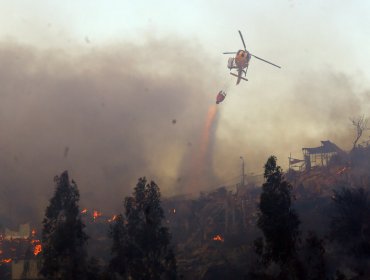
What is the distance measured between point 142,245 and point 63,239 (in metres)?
6.91

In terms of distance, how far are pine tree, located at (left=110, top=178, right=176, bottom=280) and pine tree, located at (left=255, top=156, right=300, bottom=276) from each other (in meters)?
9.92

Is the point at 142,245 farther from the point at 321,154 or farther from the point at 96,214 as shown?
the point at 321,154

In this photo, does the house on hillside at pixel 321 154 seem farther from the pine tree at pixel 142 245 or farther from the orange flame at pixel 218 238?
the pine tree at pixel 142 245

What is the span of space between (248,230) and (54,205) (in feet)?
139

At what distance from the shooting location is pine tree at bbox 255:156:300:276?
3209 centimetres

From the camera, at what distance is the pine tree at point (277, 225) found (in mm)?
32094

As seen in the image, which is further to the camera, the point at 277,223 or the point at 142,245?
the point at 142,245

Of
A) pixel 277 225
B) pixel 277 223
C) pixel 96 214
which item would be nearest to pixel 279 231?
pixel 277 225

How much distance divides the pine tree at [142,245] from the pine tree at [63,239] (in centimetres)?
331

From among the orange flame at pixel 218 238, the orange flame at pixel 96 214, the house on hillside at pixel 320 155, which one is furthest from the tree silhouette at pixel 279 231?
the orange flame at pixel 96 214

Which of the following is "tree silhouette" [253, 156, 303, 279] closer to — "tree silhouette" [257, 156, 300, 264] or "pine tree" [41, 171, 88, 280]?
"tree silhouette" [257, 156, 300, 264]

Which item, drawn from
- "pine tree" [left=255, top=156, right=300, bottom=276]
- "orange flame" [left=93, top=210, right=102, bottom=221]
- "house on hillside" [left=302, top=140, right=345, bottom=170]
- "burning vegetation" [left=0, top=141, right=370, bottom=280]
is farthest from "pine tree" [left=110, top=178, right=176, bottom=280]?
"house on hillside" [left=302, top=140, right=345, bottom=170]

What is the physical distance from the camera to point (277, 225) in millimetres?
32219

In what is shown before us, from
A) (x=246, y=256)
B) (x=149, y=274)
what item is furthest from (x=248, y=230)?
(x=149, y=274)
